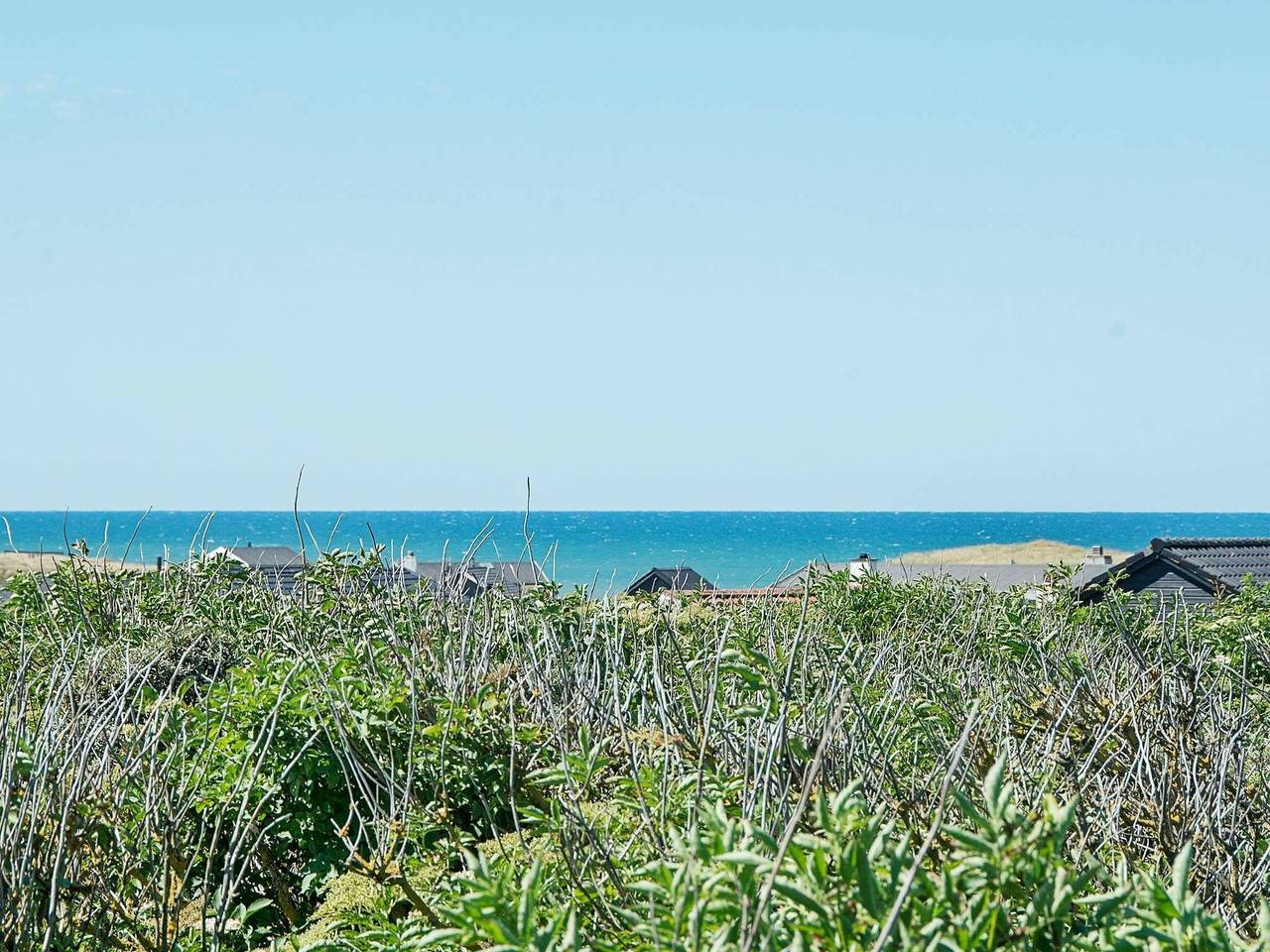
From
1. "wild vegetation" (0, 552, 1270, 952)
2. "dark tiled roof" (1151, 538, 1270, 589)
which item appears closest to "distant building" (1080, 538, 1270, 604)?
"dark tiled roof" (1151, 538, 1270, 589)

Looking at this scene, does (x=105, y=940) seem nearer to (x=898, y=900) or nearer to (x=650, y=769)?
(x=650, y=769)

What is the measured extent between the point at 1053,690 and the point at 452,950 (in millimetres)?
3124

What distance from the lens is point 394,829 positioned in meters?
3.57

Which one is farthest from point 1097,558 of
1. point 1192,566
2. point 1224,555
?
point 1192,566

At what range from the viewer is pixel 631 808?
340cm

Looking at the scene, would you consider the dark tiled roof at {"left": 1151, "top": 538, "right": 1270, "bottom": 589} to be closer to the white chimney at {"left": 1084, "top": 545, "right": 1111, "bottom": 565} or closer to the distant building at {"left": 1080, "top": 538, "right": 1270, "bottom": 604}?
the distant building at {"left": 1080, "top": 538, "right": 1270, "bottom": 604}

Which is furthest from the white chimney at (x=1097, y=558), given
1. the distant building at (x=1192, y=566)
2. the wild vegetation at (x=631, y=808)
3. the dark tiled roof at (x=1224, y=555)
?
the wild vegetation at (x=631, y=808)

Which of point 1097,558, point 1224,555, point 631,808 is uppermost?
point 1224,555

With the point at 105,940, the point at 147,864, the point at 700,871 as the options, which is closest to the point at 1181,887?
the point at 700,871

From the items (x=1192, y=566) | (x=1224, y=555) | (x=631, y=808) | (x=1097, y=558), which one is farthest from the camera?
(x=1097, y=558)

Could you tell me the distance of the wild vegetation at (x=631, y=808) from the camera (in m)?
2.03

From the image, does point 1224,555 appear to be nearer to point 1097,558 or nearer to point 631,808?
point 1097,558

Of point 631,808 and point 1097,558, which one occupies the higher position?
point 631,808

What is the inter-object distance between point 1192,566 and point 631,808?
15258 millimetres
